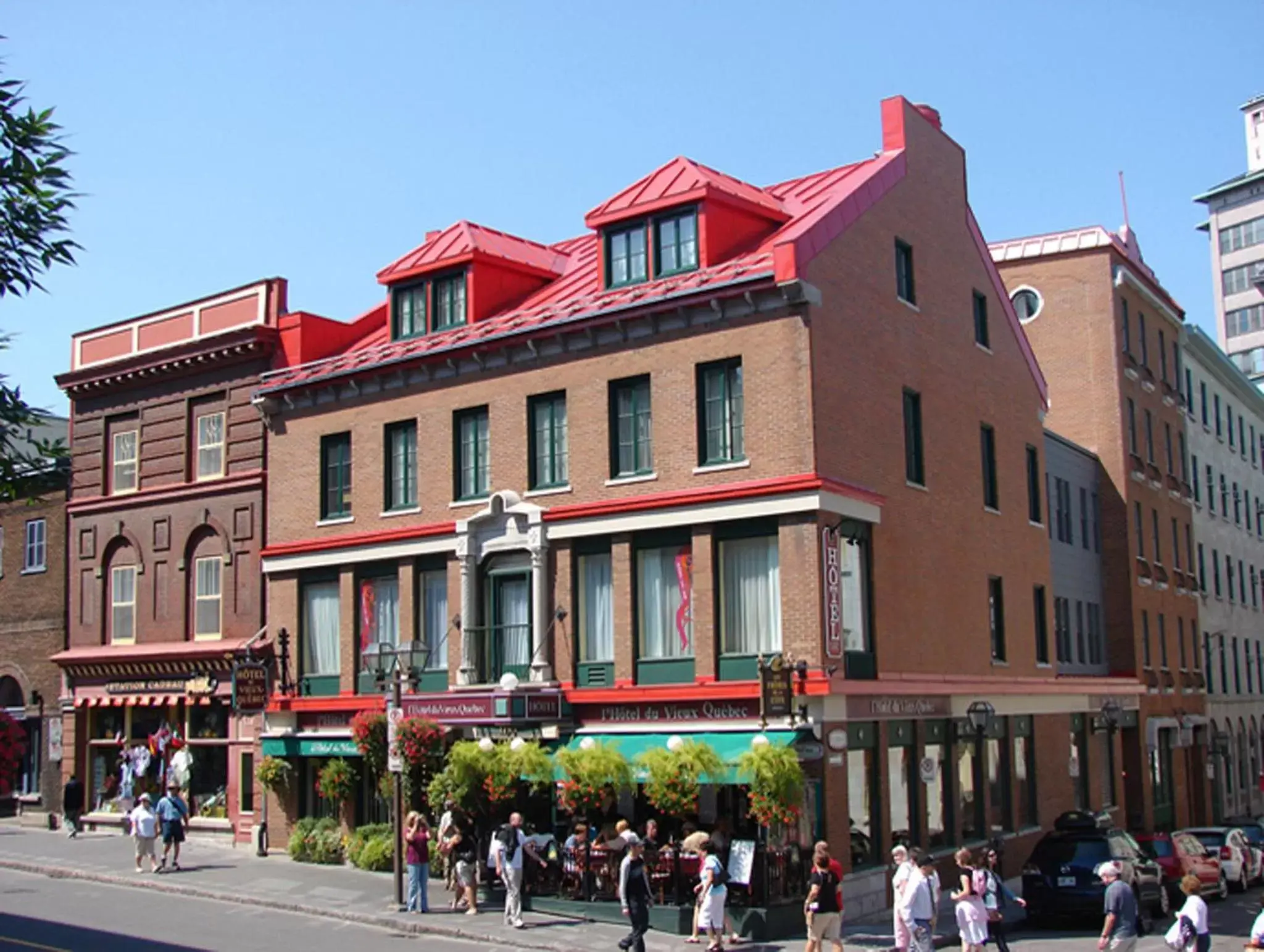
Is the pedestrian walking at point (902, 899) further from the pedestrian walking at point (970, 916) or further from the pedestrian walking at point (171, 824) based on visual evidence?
the pedestrian walking at point (171, 824)

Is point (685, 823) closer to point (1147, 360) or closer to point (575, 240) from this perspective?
point (575, 240)

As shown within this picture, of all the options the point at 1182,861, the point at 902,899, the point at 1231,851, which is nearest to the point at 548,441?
the point at 902,899

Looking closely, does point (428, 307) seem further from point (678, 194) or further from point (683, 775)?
point (683, 775)

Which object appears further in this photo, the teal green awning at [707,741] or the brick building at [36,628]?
the brick building at [36,628]

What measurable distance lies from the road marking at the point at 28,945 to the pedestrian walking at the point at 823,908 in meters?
10.3

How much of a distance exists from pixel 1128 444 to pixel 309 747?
29.0 meters

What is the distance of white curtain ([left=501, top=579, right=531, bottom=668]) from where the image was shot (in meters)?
28.9

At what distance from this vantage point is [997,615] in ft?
111

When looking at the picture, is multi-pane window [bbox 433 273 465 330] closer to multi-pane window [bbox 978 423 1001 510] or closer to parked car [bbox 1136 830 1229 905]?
multi-pane window [bbox 978 423 1001 510]

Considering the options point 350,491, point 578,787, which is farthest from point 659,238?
point 578,787

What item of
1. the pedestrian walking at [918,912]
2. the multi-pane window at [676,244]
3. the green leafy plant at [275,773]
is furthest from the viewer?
the green leafy plant at [275,773]

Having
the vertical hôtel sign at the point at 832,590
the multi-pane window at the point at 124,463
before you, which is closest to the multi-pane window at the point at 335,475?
the multi-pane window at the point at 124,463

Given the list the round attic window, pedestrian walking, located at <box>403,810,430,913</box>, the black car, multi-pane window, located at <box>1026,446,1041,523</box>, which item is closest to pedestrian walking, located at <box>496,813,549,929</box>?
pedestrian walking, located at <box>403,810,430,913</box>

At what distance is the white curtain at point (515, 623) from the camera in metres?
28.9
